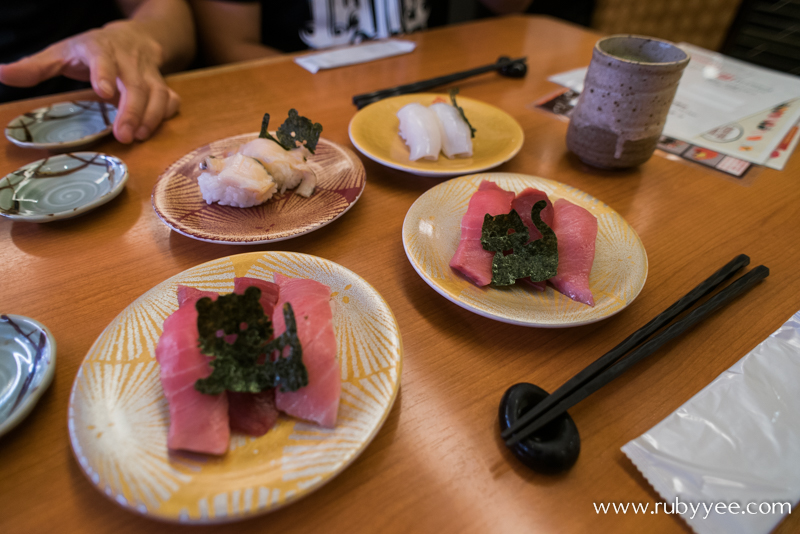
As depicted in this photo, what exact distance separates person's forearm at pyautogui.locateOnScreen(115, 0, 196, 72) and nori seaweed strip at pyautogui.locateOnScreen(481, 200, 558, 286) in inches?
65.4

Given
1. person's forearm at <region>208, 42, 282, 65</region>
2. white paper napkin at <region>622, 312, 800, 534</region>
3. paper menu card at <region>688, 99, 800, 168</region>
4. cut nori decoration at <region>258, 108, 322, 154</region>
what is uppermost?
cut nori decoration at <region>258, 108, 322, 154</region>

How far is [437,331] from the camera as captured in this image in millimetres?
858

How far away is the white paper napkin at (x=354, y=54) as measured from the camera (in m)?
1.97

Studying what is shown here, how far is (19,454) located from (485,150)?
4.43 feet

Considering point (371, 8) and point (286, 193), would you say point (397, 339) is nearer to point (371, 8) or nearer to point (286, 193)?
point (286, 193)

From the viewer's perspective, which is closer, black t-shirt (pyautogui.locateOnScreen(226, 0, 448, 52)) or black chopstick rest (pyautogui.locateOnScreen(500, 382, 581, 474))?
black chopstick rest (pyautogui.locateOnScreen(500, 382, 581, 474))

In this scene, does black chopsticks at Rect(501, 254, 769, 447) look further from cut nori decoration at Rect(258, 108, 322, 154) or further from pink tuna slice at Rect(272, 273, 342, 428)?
cut nori decoration at Rect(258, 108, 322, 154)

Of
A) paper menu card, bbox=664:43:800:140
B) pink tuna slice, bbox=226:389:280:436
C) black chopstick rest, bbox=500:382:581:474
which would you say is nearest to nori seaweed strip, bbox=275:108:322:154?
pink tuna slice, bbox=226:389:280:436

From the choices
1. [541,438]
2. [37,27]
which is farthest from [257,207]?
[37,27]

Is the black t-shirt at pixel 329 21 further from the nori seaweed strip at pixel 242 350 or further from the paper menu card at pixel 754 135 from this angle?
the nori seaweed strip at pixel 242 350

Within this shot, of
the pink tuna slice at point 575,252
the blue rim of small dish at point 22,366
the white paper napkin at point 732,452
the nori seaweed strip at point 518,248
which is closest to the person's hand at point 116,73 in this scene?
the blue rim of small dish at point 22,366

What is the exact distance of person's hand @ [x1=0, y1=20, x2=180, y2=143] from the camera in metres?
1.35

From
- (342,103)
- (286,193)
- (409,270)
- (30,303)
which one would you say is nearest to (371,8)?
(342,103)

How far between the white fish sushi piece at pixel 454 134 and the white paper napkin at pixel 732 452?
0.91 meters
